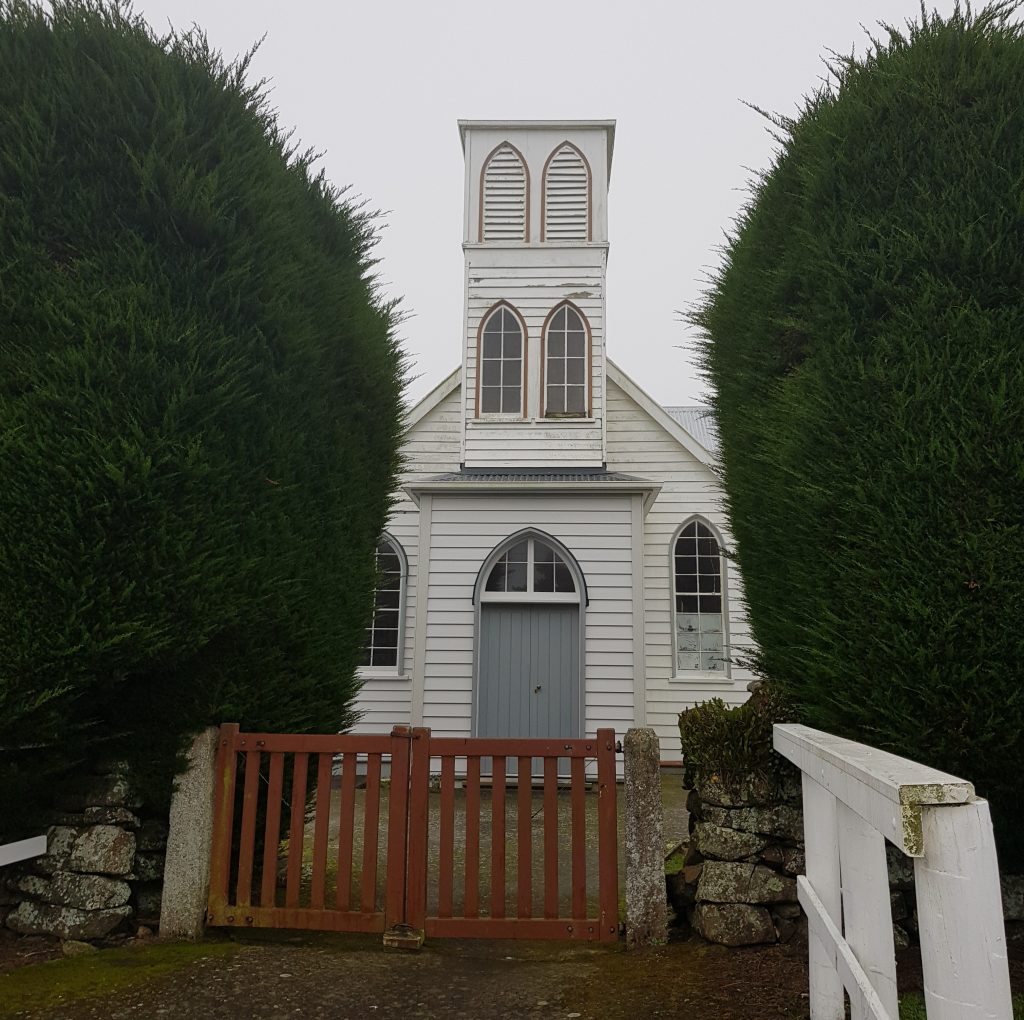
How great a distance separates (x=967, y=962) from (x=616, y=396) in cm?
1327

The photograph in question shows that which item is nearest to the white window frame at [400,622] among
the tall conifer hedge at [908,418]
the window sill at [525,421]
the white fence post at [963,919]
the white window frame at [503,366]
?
the window sill at [525,421]

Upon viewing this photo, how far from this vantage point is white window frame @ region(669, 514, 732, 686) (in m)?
13.4

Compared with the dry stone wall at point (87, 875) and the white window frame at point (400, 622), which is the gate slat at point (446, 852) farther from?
the white window frame at point (400, 622)

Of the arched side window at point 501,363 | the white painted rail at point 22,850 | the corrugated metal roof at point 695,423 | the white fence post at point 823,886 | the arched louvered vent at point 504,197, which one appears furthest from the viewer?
the corrugated metal roof at point 695,423

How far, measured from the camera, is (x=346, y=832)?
4.62 metres

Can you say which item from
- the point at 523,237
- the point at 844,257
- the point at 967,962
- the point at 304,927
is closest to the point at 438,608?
the point at 523,237

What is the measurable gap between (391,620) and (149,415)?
970 centimetres

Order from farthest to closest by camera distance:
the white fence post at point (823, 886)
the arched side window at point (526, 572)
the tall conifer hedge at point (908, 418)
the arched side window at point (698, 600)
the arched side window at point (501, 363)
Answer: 1. the arched side window at point (698, 600)
2. the arched side window at point (501, 363)
3. the arched side window at point (526, 572)
4. the tall conifer hedge at point (908, 418)
5. the white fence post at point (823, 886)

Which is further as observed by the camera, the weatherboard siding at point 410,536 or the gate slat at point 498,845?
the weatherboard siding at point 410,536

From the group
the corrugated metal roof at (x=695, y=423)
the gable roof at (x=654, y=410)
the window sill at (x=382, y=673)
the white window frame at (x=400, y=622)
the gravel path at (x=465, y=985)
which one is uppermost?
the corrugated metal roof at (x=695, y=423)

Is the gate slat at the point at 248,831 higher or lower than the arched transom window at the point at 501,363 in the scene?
lower

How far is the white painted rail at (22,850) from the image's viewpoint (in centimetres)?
408

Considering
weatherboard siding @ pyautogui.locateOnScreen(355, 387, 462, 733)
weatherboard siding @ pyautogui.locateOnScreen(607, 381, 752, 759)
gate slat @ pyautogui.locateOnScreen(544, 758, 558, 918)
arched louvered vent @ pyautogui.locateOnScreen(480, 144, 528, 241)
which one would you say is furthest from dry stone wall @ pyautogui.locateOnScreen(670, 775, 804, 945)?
arched louvered vent @ pyautogui.locateOnScreen(480, 144, 528, 241)

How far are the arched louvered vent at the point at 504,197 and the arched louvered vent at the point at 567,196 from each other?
0.42 metres
